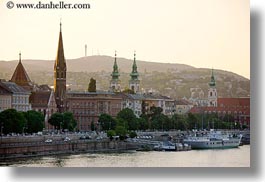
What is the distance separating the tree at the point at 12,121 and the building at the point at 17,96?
0.32 feet

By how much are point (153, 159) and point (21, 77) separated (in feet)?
6.99

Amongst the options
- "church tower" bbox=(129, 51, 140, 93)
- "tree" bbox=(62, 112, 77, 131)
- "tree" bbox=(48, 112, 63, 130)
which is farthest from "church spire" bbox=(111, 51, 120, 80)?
"tree" bbox=(48, 112, 63, 130)

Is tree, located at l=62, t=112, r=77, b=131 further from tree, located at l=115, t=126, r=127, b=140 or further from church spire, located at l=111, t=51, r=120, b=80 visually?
church spire, located at l=111, t=51, r=120, b=80

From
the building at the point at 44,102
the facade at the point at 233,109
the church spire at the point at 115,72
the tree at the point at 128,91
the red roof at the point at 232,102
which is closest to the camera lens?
the facade at the point at 233,109

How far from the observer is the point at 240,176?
39.1 ft

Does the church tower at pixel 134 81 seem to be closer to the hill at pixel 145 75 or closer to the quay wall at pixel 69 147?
the hill at pixel 145 75

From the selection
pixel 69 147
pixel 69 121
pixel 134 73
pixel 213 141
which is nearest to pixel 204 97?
pixel 134 73

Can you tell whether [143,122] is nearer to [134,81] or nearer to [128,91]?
[128,91]

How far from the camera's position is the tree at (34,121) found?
47.5 feet

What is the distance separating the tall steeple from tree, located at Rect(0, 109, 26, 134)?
1.39ft

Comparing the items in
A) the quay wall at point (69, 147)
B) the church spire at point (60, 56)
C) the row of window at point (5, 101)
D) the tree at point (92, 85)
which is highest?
the church spire at point (60, 56)

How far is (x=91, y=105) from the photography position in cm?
1433

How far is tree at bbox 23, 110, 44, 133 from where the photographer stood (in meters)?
14.5

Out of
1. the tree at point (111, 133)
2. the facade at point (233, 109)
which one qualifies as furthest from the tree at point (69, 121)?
the facade at point (233, 109)
